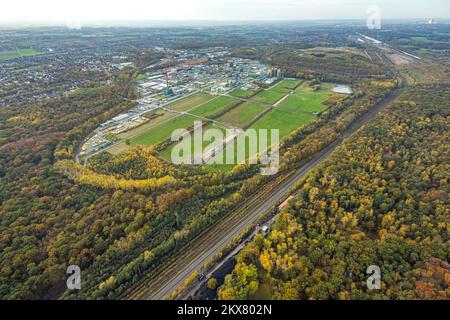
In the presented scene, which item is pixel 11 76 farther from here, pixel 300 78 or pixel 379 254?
pixel 379 254

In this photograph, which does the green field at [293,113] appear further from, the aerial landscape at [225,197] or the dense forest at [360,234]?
the dense forest at [360,234]

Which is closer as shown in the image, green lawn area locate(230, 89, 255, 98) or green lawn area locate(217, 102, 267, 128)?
green lawn area locate(217, 102, 267, 128)

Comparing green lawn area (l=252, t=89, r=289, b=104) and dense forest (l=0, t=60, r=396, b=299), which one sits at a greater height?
green lawn area (l=252, t=89, r=289, b=104)

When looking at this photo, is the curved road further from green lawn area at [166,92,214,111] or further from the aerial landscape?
green lawn area at [166,92,214,111]

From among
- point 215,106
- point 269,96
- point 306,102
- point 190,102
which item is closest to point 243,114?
point 215,106

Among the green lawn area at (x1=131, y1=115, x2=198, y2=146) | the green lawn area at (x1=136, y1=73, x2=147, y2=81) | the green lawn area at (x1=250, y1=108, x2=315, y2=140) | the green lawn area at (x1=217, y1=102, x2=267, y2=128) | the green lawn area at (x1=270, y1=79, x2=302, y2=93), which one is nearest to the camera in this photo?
the green lawn area at (x1=131, y1=115, x2=198, y2=146)

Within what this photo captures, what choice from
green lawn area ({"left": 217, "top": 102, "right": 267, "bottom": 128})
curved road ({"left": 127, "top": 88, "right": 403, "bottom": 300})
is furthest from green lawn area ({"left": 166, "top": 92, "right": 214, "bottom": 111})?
curved road ({"left": 127, "top": 88, "right": 403, "bottom": 300})

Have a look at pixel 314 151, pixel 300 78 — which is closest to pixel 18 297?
pixel 314 151

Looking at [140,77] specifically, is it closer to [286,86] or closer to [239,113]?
[239,113]
